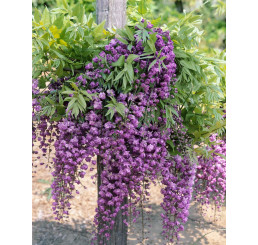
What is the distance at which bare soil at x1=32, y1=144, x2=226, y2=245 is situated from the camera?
3.35 meters

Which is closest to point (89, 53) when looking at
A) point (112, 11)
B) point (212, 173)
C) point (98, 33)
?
point (98, 33)

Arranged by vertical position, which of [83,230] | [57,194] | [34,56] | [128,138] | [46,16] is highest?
[46,16]

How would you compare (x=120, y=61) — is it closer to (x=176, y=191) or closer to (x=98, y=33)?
(x=98, y=33)

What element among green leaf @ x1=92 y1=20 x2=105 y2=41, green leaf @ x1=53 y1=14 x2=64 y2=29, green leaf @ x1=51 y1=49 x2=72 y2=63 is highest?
green leaf @ x1=53 y1=14 x2=64 y2=29

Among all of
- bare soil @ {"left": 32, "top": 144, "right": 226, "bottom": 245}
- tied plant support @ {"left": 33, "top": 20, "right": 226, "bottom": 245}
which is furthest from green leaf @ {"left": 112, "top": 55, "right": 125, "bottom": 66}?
bare soil @ {"left": 32, "top": 144, "right": 226, "bottom": 245}

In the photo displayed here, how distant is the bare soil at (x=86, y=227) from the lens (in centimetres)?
335

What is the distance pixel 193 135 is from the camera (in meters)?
2.16

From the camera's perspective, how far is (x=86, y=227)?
3.62m

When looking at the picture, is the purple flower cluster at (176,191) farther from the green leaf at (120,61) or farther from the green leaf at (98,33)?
the green leaf at (98,33)

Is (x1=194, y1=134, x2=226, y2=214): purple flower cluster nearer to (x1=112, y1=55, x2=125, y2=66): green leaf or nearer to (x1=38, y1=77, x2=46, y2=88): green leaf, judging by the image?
→ (x1=112, y1=55, x2=125, y2=66): green leaf

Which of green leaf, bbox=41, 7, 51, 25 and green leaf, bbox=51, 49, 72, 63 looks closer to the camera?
green leaf, bbox=51, 49, 72, 63

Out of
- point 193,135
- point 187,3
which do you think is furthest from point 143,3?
point 187,3
